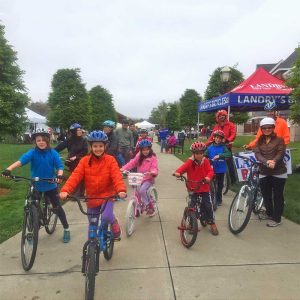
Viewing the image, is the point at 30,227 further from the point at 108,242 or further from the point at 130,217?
the point at 130,217

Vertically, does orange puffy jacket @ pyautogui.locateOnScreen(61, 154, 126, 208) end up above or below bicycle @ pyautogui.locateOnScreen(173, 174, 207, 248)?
above

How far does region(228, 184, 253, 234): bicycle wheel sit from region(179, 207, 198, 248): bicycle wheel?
924mm

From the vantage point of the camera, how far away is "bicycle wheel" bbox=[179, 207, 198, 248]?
491 centimetres

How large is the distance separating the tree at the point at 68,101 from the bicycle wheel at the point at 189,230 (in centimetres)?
3095

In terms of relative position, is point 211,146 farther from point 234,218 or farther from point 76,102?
point 76,102

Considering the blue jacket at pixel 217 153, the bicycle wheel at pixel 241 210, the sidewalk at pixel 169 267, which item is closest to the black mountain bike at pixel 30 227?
the sidewalk at pixel 169 267

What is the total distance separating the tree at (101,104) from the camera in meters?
56.4

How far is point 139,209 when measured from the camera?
21.0 ft

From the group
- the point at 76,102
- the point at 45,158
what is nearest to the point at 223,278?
the point at 45,158

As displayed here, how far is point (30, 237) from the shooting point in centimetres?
450

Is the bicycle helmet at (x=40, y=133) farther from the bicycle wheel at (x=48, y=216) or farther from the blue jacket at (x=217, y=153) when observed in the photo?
the blue jacket at (x=217, y=153)

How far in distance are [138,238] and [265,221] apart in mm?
2284

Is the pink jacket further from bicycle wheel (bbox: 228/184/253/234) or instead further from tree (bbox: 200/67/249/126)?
tree (bbox: 200/67/249/126)

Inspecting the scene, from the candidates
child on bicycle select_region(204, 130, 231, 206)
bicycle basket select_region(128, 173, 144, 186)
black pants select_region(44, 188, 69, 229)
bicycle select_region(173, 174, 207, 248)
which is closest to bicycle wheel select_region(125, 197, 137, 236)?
bicycle basket select_region(128, 173, 144, 186)
